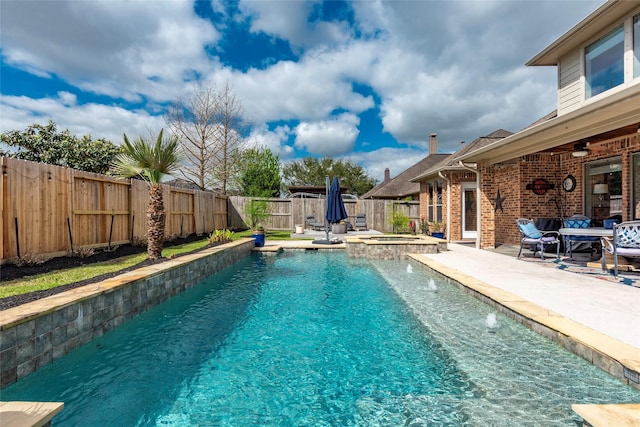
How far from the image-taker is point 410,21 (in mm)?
9156

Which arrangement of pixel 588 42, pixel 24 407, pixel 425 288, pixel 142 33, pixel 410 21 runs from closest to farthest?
1. pixel 24 407
2. pixel 425 288
3. pixel 588 42
4. pixel 142 33
5. pixel 410 21

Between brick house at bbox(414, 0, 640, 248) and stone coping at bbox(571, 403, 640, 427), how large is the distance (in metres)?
4.31

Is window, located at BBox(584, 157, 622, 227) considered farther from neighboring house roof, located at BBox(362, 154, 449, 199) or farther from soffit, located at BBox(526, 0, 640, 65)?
neighboring house roof, located at BBox(362, 154, 449, 199)

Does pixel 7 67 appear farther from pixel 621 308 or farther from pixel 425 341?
pixel 621 308

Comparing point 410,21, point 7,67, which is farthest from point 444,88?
point 7,67

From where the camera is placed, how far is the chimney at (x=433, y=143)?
995 inches

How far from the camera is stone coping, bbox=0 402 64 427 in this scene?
1.58m

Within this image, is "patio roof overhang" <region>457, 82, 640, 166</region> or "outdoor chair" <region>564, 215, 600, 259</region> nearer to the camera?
"patio roof overhang" <region>457, 82, 640, 166</region>

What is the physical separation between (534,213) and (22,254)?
40.2 ft

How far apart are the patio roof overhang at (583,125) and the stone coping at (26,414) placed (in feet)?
21.9

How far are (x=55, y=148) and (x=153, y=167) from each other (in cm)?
1431

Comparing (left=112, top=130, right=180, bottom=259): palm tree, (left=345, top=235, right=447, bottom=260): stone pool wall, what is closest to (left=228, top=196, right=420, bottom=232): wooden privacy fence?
(left=345, top=235, right=447, bottom=260): stone pool wall

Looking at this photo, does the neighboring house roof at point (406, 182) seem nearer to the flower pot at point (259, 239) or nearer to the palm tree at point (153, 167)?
the flower pot at point (259, 239)

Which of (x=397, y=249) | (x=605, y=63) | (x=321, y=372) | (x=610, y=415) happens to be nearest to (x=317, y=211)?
(x=397, y=249)
